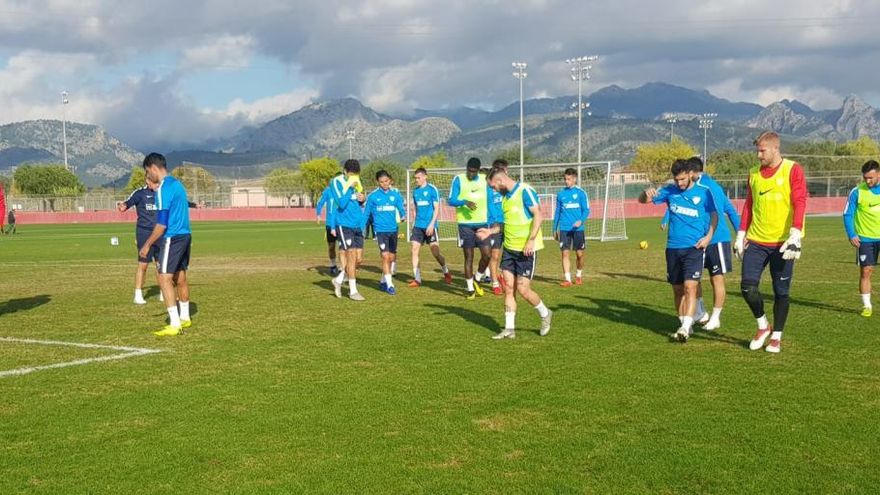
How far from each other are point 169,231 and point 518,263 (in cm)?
445

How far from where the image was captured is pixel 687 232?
895 centimetres

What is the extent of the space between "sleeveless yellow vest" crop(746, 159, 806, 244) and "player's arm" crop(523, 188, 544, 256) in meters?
2.32

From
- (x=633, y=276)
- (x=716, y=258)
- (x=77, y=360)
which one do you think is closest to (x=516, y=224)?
(x=716, y=258)

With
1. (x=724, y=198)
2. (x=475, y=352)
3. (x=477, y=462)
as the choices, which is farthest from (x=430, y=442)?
(x=724, y=198)

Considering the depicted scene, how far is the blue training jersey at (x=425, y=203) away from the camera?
49.2 ft

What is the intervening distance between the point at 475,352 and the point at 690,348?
2398 millimetres

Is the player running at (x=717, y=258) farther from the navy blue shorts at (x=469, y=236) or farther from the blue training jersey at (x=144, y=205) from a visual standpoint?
the blue training jersey at (x=144, y=205)

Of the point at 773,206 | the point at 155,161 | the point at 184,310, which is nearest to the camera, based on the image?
the point at 773,206

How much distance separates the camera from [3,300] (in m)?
13.7

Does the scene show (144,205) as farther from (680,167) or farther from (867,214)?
(867,214)

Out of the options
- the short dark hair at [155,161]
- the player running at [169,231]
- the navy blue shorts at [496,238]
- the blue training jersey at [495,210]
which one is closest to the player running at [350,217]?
the navy blue shorts at [496,238]

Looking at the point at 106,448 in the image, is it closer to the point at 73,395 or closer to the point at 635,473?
the point at 73,395

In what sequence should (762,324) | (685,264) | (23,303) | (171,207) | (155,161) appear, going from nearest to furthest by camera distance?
(762,324)
(685,264)
(171,207)
(155,161)
(23,303)

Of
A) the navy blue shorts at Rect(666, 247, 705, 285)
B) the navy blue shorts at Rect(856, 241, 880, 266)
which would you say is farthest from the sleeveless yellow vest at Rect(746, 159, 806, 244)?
the navy blue shorts at Rect(856, 241, 880, 266)
